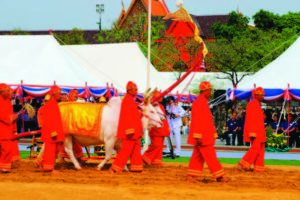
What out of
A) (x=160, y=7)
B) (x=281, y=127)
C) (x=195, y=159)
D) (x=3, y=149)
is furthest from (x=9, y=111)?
(x=160, y=7)

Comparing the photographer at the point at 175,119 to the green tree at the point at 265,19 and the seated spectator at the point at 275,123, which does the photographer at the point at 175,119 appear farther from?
the green tree at the point at 265,19

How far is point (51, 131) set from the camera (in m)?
16.4

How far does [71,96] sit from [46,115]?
2.51m

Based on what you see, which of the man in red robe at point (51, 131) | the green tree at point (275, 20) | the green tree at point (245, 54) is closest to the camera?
the man in red robe at point (51, 131)

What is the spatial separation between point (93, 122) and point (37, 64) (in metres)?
12.8

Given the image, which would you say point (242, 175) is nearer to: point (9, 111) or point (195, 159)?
point (195, 159)

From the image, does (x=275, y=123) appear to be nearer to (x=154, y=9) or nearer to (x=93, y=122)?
(x=93, y=122)

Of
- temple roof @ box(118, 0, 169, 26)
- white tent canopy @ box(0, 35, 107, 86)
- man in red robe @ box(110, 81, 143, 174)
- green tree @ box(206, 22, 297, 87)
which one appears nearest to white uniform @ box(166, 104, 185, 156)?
man in red robe @ box(110, 81, 143, 174)

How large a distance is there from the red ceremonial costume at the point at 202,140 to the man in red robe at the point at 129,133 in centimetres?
185

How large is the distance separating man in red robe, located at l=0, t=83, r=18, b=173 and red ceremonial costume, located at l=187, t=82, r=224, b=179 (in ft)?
14.2

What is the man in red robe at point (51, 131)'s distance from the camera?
16.3 m

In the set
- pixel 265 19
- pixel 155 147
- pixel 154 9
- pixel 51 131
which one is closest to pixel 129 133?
pixel 51 131

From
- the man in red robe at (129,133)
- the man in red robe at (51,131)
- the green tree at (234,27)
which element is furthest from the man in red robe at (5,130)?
the green tree at (234,27)

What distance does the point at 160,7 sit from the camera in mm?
79688
